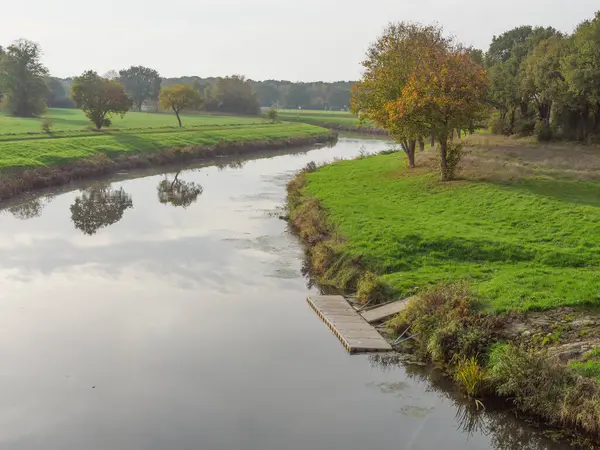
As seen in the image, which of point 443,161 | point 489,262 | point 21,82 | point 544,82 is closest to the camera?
point 489,262

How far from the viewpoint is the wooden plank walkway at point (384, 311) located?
21.8 metres

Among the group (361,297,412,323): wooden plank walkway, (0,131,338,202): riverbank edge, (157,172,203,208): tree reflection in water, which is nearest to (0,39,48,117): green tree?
(0,131,338,202): riverbank edge

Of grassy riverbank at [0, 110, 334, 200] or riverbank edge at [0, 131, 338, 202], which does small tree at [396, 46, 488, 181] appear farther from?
grassy riverbank at [0, 110, 334, 200]

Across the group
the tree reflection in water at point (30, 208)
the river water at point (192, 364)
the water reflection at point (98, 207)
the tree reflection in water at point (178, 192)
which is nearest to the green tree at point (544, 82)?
the river water at point (192, 364)

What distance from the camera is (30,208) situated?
42875mm

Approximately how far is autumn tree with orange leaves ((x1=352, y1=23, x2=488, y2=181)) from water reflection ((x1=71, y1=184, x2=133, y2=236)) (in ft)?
65.9

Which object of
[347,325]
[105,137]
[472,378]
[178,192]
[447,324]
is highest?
[105,137]

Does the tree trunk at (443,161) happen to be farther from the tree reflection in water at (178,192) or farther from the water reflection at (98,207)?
the water reflection at (98,207)

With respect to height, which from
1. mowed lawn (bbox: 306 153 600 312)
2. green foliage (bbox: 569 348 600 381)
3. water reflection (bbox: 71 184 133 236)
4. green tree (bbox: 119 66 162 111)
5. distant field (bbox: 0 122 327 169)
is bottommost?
water reflection (bbox: 71 184 133 236)

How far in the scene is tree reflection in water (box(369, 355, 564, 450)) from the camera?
15.0 meters

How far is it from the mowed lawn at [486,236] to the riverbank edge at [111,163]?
24474 mm

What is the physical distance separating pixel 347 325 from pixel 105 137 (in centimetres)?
5821

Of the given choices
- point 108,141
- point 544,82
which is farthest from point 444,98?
point 108,141

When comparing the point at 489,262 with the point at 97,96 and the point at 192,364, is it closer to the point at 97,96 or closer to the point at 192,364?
the point at 192,364
